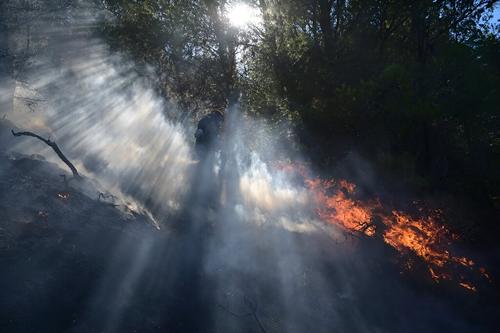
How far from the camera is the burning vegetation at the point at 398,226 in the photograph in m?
13.1

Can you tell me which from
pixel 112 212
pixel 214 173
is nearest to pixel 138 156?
pixel 214 173

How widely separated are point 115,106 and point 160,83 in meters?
5.90

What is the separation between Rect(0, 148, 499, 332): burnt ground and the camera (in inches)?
285

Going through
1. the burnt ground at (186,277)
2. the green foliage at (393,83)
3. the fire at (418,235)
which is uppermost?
the green foliage at (393,83)

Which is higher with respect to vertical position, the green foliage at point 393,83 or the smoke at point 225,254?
the green foliage at point 393,83

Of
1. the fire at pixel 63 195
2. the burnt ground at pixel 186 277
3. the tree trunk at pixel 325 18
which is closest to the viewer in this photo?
the burnt ground at pixel 186 277

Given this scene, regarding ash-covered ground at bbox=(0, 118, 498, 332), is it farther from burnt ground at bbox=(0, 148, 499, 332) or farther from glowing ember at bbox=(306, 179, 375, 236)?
glowing ember at bbox=(306, 179, 375, 236)

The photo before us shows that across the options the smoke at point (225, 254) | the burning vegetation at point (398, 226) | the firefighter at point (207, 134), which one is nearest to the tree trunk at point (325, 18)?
the smoke at point (225, 254)

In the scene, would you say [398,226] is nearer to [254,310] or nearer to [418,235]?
[418,235]

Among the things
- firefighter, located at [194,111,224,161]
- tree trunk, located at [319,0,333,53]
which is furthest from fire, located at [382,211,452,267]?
tree trunk, located at [319,0,333,53]

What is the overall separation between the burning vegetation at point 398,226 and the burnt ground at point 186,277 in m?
1.53

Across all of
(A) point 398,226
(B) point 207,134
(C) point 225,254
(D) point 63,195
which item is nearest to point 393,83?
(A) point 398,226

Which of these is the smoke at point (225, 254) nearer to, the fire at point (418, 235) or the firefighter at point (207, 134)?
the firefighter at point (207, 134)

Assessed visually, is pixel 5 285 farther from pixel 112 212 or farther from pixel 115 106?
pixel 115 106
